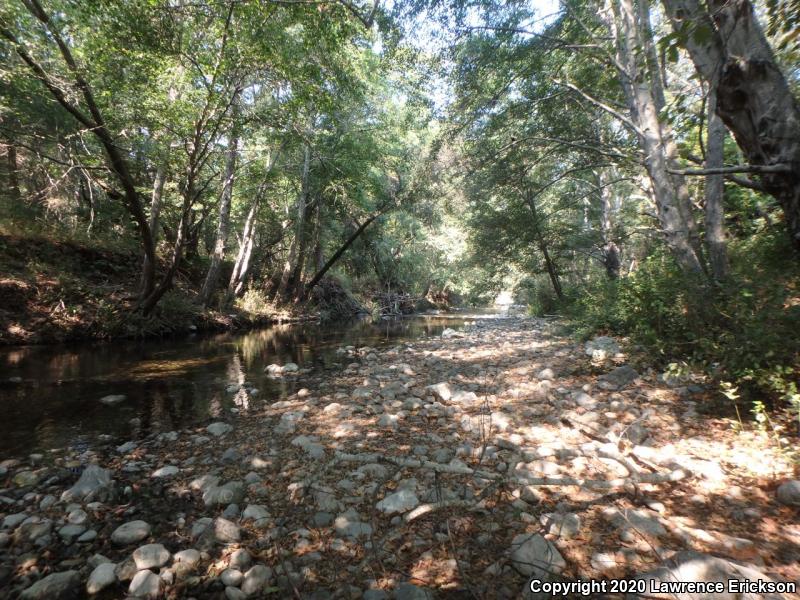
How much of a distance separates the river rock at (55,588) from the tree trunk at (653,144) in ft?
20.5

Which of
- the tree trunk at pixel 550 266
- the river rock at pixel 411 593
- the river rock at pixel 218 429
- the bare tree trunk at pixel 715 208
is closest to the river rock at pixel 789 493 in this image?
the river rock at pixel 411 593

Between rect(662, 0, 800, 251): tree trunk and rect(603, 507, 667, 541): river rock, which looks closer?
rect(603, 507, 667, 541): river rock

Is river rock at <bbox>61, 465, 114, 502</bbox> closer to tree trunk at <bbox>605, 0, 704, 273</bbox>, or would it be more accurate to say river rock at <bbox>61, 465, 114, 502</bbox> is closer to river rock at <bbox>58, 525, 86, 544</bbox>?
river rock at <bbox>58, 525, 86, 544</bbox>

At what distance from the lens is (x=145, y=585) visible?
1573mm

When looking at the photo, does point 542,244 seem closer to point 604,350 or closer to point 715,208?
point 715,208

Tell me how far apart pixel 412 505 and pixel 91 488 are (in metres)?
2.15

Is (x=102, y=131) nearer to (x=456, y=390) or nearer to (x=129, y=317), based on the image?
(x=129, y=317)

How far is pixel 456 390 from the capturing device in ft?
13.8

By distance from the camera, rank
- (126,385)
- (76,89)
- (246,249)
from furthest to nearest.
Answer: (246,249), (76,89), (126,385)

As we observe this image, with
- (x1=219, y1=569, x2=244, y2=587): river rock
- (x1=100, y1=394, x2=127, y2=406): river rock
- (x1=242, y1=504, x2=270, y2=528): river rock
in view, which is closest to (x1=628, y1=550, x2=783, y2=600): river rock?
(x1=219, y1=569, x2=244, y2=587): river rock

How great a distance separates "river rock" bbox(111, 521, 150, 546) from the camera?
6.27ft

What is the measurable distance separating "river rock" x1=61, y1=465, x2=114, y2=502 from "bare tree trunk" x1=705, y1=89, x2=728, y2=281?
6.48 m

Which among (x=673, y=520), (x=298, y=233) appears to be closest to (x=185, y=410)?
(x=673, y=520)

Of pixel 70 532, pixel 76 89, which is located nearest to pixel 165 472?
pixel 70 532
